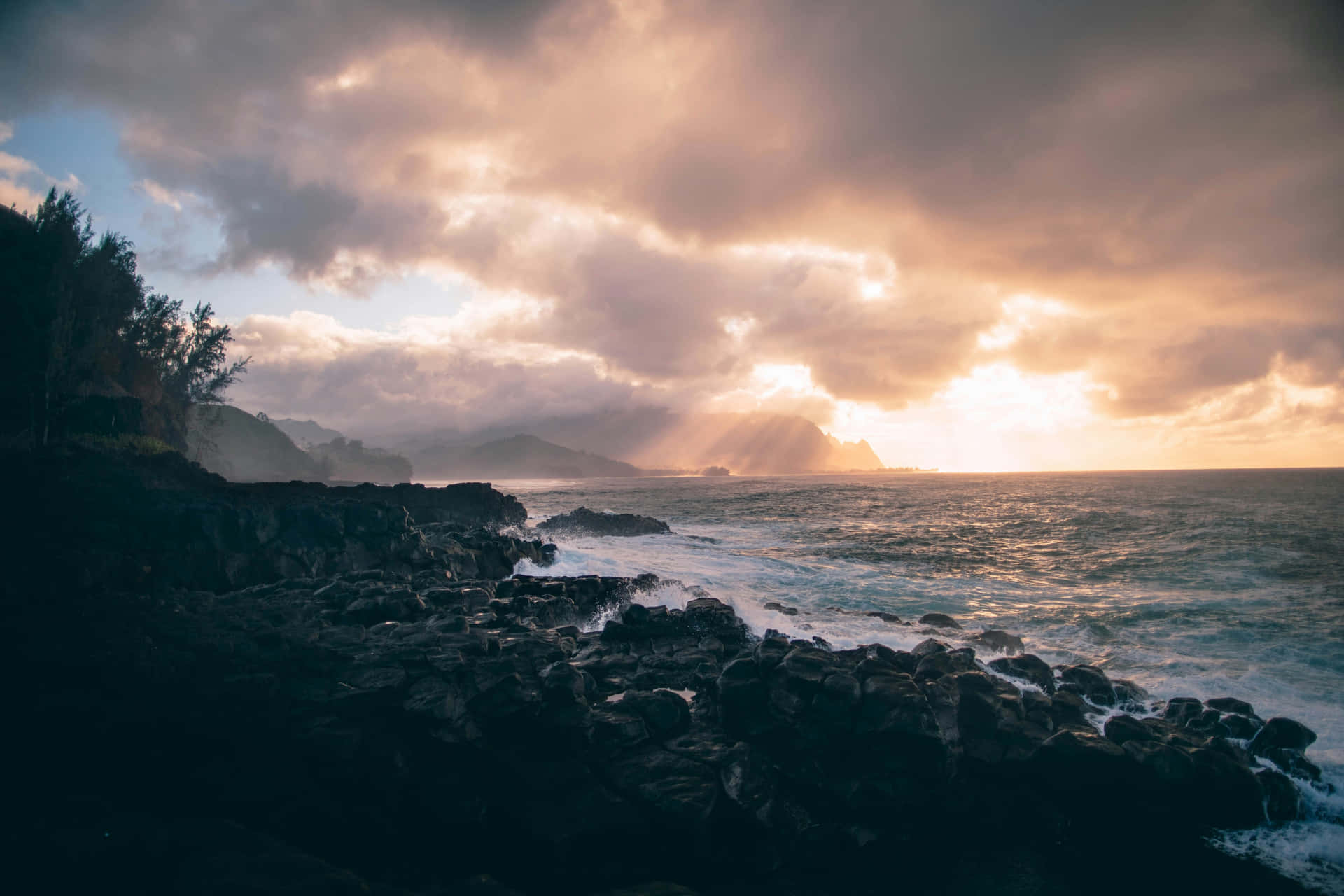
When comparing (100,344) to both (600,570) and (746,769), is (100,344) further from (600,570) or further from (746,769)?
(746,769)

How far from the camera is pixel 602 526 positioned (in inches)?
1797

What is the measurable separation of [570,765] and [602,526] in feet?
123

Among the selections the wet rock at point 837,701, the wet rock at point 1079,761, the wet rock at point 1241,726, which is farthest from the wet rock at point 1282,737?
the wet rock at point 837,701

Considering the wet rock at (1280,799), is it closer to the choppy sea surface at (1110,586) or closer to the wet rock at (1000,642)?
the choppy sea surface at (1110,586)

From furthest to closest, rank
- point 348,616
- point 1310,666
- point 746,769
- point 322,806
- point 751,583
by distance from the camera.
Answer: point 751,583
point 1310,666
point 348,616
point 746,769
point 322,806

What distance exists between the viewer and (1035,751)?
9227mm

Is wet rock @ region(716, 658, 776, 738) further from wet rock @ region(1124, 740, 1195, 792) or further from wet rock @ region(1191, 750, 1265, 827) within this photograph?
wet rock @ region(1191, 750, 1265, 827)

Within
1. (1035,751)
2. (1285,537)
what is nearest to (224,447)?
(1035,751)

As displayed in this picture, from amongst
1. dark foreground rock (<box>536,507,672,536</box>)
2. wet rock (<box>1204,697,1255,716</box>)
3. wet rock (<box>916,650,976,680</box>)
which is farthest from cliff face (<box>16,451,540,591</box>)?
wet rock (<box>1204,697,1255,716</box>)

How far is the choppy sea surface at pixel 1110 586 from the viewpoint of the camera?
43.8ft

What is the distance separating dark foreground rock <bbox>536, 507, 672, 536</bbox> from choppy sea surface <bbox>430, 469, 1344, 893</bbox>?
2815mm

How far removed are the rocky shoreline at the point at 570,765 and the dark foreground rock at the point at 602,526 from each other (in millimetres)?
31597

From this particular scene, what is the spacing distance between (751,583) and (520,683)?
1718cm

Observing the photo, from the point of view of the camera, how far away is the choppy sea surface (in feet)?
43.8
